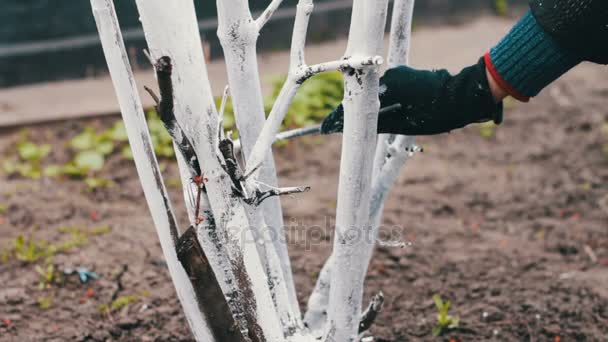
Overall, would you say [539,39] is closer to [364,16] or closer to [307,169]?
[364,16]

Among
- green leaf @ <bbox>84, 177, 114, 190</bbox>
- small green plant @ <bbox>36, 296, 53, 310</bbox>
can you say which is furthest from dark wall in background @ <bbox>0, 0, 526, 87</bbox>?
small green plant @ <bbox>36, 296, 53, 310</bbox>

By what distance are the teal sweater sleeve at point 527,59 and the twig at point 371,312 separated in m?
0.68

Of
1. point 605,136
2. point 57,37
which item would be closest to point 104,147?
point 57,37

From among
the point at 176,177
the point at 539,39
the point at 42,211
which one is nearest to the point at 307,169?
the point at 176,177

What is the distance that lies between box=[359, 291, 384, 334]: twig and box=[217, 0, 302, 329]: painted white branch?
19cm

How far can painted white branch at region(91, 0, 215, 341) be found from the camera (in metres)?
1.38

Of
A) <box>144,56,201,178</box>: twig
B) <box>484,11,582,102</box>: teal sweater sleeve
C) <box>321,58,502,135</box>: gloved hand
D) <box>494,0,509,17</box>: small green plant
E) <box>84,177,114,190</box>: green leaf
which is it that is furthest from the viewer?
<box>494,0,509,17</box>: small green plant

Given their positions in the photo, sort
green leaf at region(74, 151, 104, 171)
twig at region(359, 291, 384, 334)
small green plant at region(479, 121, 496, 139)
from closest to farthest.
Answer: twig at region(359, 291, 384, 334)
green leaf at region(74, 151, 104, 171)
small green plant at region(479, 121, 496, 139)

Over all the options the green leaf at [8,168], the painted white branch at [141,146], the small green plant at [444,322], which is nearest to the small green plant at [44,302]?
the painted white branch at [141,146]

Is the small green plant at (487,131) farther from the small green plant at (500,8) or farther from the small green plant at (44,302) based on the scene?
the small green plant at (44,302)

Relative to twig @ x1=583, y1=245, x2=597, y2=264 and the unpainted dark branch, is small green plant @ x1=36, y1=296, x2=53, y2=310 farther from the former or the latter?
twig @ x1=583, y1=245, x2=597, y2=264

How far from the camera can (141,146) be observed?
1482 millimetres

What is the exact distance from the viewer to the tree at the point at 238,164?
4.32ft

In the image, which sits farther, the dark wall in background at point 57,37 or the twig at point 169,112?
the dark wall in background at point 57,37
